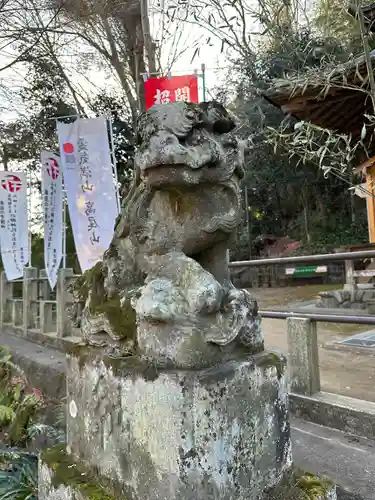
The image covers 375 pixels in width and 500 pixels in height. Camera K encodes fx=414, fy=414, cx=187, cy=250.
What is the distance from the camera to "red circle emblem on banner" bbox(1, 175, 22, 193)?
7.94 meters

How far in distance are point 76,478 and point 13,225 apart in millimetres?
7172

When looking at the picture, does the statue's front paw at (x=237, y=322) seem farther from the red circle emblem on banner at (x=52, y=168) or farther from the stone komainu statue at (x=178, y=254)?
the red circle emblem on banner at (x=52, y=168)

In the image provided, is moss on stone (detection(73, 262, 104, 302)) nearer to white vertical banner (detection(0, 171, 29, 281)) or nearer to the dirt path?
the dirt path

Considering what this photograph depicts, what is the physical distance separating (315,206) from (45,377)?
15786 mm

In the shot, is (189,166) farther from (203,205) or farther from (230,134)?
(230,134)

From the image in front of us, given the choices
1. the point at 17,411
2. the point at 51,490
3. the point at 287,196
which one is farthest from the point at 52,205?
the point at 287,196

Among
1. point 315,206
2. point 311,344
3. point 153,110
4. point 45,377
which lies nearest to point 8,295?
point 45,377

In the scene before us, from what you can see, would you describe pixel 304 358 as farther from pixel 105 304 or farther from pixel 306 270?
pixel 306 270

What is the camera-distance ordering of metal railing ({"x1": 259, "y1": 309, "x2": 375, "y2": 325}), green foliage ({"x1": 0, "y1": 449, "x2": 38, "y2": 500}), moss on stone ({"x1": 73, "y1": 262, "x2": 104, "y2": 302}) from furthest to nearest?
metal railing ({"x1": 259, "y1": 309, "x2": 375, "y2": 325})
green foliage ({"x1": 0, "y1": 449, "x2": 38, "y2": 500})
moss on stone ({"x1": 73, "y1": 262, "x2": 104, "y2": 302})

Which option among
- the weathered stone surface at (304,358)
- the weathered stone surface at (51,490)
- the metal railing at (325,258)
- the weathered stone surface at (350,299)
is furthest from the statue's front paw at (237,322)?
the weathered stone surface at (350,299)

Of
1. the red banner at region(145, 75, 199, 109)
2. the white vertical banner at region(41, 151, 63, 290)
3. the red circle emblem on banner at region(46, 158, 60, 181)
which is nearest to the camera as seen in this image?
the red banner at region(145, 75, 199, 109)

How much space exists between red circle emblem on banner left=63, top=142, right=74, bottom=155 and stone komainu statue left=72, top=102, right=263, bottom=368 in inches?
192

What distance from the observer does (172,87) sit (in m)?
6.67

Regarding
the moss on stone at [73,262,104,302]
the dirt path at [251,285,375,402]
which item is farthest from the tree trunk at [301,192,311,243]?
the moss on stone at [73,262,104,302]
